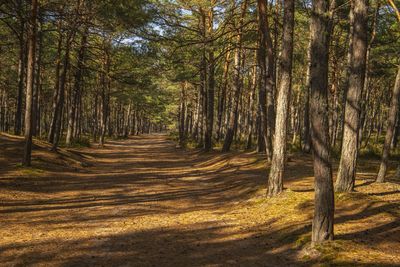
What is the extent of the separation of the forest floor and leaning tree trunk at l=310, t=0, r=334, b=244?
67 centimetres

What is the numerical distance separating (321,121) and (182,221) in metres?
4.66

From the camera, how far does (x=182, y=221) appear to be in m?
9.45

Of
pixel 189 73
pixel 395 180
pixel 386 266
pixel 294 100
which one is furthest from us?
pixel 294 100

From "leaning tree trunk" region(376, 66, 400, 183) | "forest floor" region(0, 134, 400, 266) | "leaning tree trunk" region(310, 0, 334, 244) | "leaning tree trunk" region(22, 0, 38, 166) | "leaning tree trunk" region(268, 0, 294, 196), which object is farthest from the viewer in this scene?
"leaning tree trunk" region(22, 0, 38, 166)

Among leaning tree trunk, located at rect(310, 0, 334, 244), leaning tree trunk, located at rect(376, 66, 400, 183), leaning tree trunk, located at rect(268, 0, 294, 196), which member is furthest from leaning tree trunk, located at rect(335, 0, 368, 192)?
leaning tree trunk, located at rect(310, 0, 334, 244)

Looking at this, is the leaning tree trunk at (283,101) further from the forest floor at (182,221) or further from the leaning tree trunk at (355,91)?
the leaning tree trunk at (355,91)

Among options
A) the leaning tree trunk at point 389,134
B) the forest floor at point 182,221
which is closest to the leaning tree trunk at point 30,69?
the forest floor at point 182,221

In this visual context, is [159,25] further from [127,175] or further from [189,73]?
[127,175]

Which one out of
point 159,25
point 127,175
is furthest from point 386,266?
point 159,25

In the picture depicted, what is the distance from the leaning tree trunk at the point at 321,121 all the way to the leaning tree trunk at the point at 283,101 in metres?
3.52

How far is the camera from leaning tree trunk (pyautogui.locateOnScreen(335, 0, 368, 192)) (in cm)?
938

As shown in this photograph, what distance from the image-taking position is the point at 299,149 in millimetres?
24141

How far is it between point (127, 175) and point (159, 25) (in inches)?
371

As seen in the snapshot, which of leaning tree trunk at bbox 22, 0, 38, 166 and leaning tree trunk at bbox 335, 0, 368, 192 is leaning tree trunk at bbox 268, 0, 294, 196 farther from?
leaning tree trunk at bbox 22, 0, 38, 166
